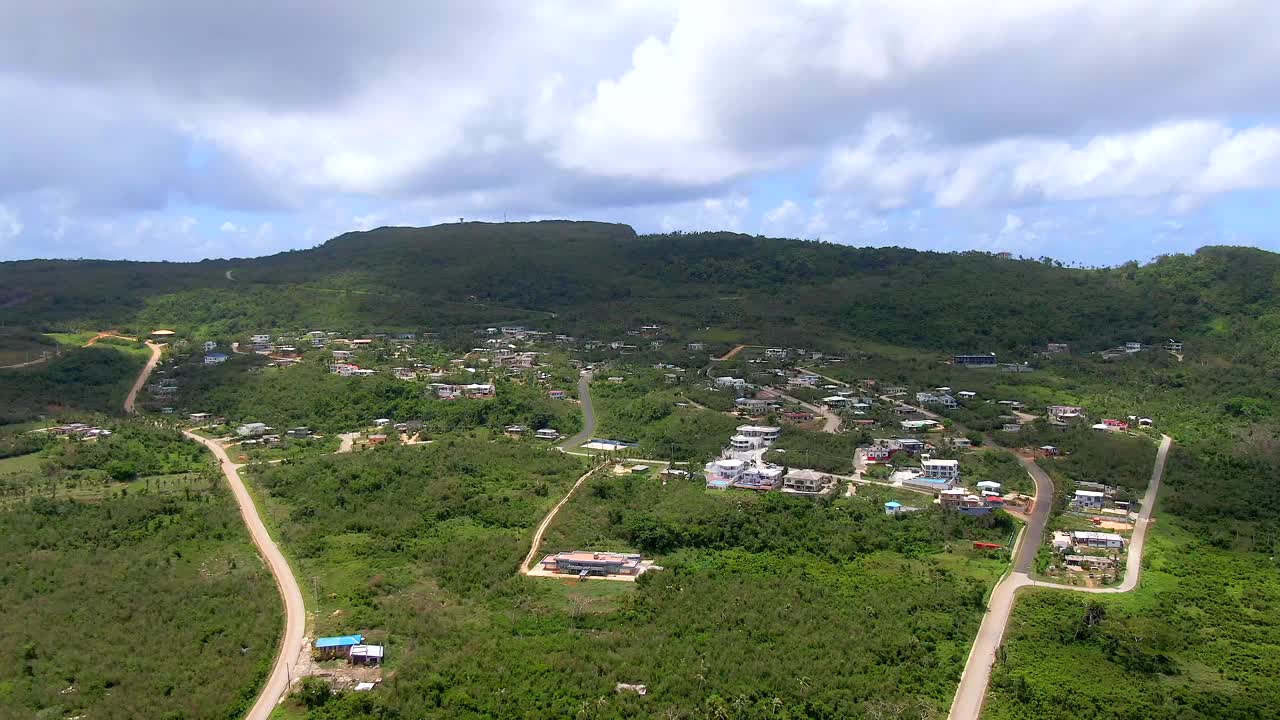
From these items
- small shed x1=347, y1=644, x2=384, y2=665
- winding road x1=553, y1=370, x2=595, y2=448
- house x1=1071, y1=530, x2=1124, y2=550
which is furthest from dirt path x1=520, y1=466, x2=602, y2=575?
house x1=1071, y1=530, x2=1124, y2=550

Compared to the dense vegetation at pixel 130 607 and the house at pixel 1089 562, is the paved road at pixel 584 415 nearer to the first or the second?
the dense vegetation at pixel 130 607

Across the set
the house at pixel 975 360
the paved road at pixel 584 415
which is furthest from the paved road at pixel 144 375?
the house at pixel 975 360

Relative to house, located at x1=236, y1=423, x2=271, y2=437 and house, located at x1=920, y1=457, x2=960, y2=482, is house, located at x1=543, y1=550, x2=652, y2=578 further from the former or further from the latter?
house, located at x1=236, y1=423, x2=271, y2=437

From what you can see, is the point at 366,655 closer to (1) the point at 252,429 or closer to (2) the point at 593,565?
(2) the point at 593,565

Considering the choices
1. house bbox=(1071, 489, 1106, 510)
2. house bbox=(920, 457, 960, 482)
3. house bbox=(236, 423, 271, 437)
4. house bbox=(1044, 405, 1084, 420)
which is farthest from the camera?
house bbox=(1044, 405, 1084, 420)

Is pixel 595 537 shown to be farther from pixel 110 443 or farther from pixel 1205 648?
pixel 110 443

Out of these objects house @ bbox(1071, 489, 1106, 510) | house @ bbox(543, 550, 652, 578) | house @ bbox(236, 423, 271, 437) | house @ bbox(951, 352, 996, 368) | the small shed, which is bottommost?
the small shed

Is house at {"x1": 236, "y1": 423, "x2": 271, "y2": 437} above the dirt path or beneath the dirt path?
above
